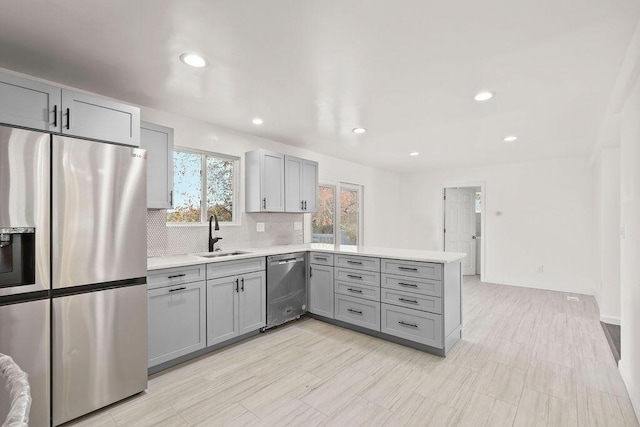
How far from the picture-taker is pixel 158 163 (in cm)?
289

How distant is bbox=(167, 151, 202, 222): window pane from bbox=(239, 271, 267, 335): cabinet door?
38.4 inches

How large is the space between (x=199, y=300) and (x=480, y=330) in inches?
117

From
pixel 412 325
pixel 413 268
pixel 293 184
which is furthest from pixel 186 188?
pixel 412 325

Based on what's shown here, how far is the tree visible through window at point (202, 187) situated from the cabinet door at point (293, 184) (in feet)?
2.14

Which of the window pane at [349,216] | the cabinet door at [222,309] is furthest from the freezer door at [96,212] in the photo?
the window pane at [349,216]

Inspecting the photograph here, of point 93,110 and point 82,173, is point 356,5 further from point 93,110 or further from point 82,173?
point 82,173

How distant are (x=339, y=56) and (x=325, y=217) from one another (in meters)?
3.54

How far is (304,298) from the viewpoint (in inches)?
150

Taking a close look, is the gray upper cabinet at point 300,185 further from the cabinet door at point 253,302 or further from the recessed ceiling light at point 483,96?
the recessed ceiling light at point 483,96

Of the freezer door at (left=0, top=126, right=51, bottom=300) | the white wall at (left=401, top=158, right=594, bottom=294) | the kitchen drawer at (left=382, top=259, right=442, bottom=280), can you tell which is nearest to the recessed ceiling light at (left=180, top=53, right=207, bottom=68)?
the freezer door at (left=0, top=126, right=51, bottom=300)

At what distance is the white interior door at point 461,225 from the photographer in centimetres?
684

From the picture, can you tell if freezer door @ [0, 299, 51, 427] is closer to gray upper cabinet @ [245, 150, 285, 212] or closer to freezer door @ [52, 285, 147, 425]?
freezer door @ [52, 285, 147, 425]

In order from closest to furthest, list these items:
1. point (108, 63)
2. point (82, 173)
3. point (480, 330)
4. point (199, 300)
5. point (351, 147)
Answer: point (82, 173) → point (108, 63) → point (199, 300) → point (480, 330) → point (351, 147)

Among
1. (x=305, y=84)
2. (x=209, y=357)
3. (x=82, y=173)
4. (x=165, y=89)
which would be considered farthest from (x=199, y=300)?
(x=305, y=84)
